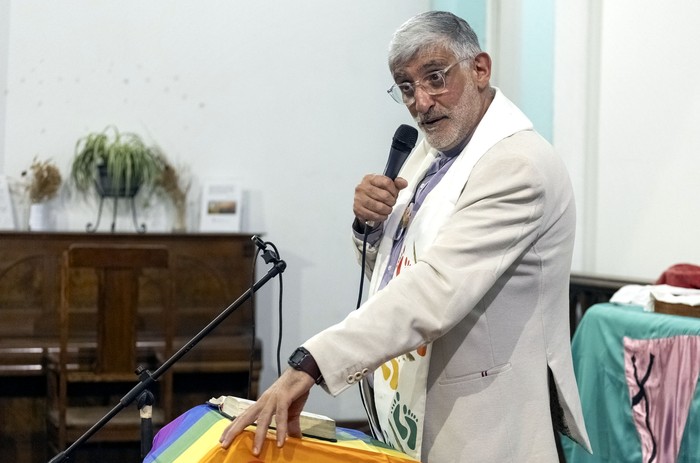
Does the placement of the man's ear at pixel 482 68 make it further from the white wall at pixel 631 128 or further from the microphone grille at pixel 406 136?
the white wall at pixel 631 128

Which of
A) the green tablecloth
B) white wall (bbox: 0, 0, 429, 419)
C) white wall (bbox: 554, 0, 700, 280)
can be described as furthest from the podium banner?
white wall (bbox: 0, 0, 429, 419)

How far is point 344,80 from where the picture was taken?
6.01 meters

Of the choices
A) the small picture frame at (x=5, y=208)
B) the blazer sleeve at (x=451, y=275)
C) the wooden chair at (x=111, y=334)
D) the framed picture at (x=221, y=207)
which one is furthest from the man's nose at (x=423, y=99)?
the small picture frame at (x=5, y=208)

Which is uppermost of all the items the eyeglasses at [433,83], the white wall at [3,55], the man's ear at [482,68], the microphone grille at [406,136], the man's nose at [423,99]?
the white wall at [3,55]

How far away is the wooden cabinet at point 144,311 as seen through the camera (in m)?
5.09

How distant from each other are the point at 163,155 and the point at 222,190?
1.31ft

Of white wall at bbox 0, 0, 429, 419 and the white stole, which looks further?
white wall at bbox 0, 0, 429, 419

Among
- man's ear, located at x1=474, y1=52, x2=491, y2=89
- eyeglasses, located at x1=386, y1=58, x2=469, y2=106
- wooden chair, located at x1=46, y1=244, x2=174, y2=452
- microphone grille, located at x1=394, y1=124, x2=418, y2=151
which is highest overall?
man's ear, located at x1=474, y1=52, x2=491, y2=89

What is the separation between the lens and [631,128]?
14.6ft

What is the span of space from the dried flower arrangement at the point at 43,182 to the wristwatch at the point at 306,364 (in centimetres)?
427

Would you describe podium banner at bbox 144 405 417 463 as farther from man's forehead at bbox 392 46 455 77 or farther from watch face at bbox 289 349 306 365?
man's forehead at bbox 392 46 455 77

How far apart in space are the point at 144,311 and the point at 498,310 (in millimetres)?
3721

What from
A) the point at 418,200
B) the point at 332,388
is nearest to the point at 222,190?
the point at 418,200

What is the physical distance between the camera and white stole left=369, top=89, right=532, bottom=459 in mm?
1827
